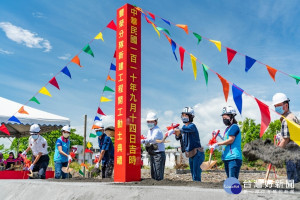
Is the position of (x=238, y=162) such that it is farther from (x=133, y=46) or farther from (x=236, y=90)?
(x=133, y=46)

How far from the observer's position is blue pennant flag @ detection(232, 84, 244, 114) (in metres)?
4.61

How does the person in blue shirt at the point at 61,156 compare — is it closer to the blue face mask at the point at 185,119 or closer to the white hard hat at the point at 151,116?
the white hard hat at the point at 151,116

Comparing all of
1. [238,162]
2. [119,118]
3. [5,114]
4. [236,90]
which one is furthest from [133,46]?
[5,114]

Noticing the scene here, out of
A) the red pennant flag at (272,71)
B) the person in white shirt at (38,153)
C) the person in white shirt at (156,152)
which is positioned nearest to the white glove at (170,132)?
the person in white shirt at (156,152)

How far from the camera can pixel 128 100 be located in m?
5.75

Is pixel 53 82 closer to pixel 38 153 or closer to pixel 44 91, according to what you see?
pixel 44 91

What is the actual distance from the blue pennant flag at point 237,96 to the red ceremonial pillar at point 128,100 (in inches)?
75.9

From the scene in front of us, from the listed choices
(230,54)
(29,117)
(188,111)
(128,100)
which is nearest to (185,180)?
(188,111)

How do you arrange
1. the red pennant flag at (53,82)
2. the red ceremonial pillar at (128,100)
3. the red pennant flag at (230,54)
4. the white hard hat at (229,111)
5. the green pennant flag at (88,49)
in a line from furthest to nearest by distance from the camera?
the red pennant flag at (53,82) < the green pennant flag at (88,49) < the red ceremonial pillar at (128,100) < the red pennant flag at (230,54) < the white hard hat at (229,111)

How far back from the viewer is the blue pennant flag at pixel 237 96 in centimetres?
461

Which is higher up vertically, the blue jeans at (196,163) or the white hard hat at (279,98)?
the white hard hat at (279,98)

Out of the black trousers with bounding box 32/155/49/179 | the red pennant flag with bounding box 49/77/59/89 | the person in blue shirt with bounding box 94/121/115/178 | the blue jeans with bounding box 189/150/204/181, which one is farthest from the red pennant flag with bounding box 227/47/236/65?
the black trousers with bounding box 32/155/49/179

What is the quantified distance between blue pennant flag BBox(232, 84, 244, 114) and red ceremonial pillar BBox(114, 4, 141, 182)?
1927mm

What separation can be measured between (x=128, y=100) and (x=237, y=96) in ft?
6.58
